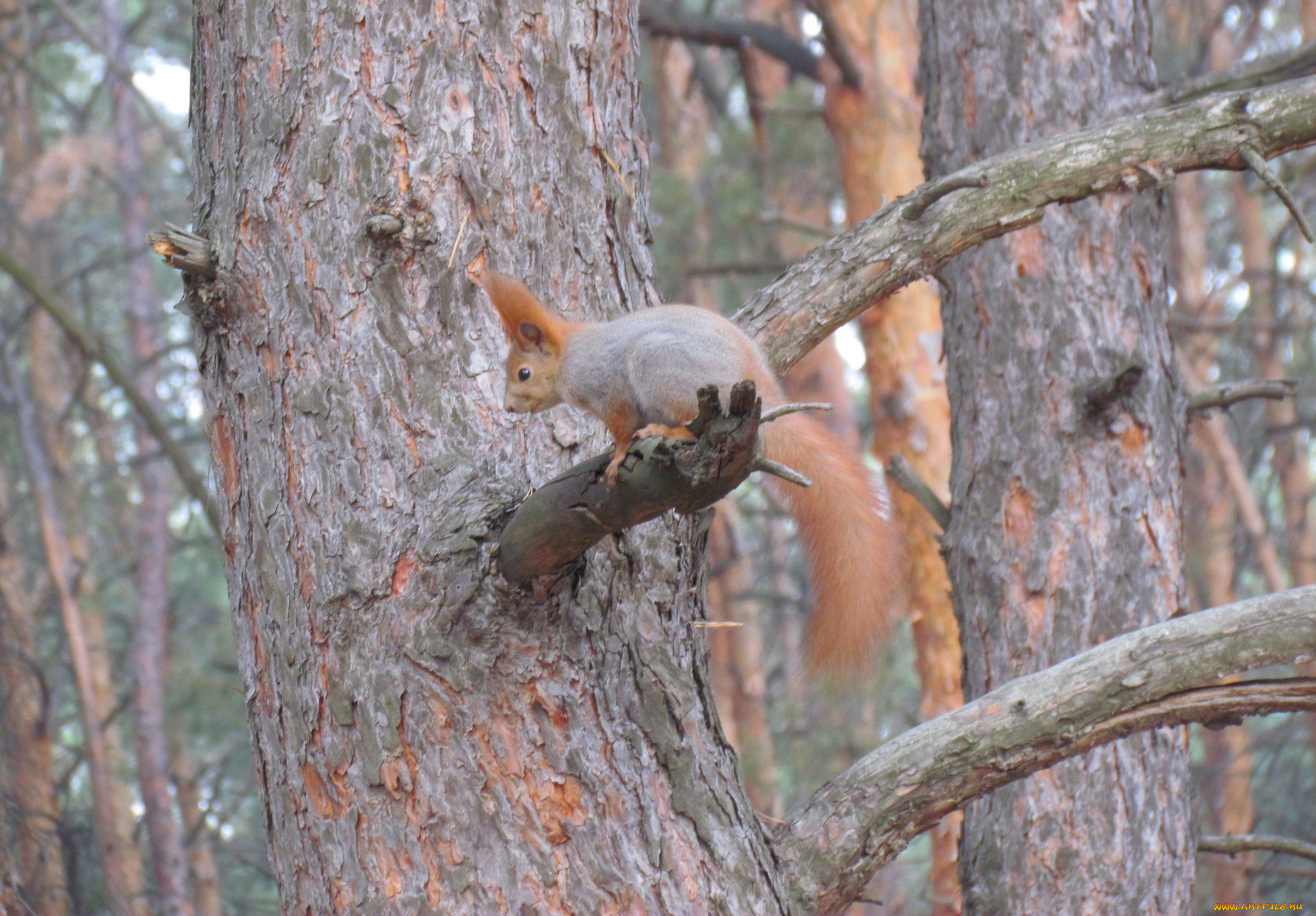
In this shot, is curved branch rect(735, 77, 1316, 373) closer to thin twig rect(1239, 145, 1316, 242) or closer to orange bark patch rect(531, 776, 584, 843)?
thin twig rect(1239, 145, 1316, 242)

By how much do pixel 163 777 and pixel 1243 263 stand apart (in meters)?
7.90

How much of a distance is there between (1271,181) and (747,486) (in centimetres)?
826

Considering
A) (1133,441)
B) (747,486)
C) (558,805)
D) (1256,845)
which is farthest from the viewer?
(747,486)

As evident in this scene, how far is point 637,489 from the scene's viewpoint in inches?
63.4

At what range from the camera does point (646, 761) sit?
1951 mm

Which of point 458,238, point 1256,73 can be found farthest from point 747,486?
point 458,238

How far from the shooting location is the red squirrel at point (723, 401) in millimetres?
2137

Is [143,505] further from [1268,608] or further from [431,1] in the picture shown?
[1268,608]

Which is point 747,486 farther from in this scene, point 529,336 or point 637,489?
point 637,489

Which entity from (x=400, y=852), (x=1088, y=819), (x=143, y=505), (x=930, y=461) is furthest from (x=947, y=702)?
(x=143, y=505)

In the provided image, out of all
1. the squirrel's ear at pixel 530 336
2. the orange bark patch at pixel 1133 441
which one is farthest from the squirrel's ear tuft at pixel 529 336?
the orange bark patch at pixel 1133 441

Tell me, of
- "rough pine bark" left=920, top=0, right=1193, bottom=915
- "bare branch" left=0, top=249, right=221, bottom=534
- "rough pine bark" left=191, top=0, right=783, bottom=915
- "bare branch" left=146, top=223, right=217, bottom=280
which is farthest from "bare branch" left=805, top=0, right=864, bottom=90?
"bare branch" left=146, top=223, right=217, bottom=280

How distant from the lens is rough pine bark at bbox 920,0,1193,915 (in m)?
3.26

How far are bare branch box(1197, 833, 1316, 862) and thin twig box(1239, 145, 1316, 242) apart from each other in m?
1.16
